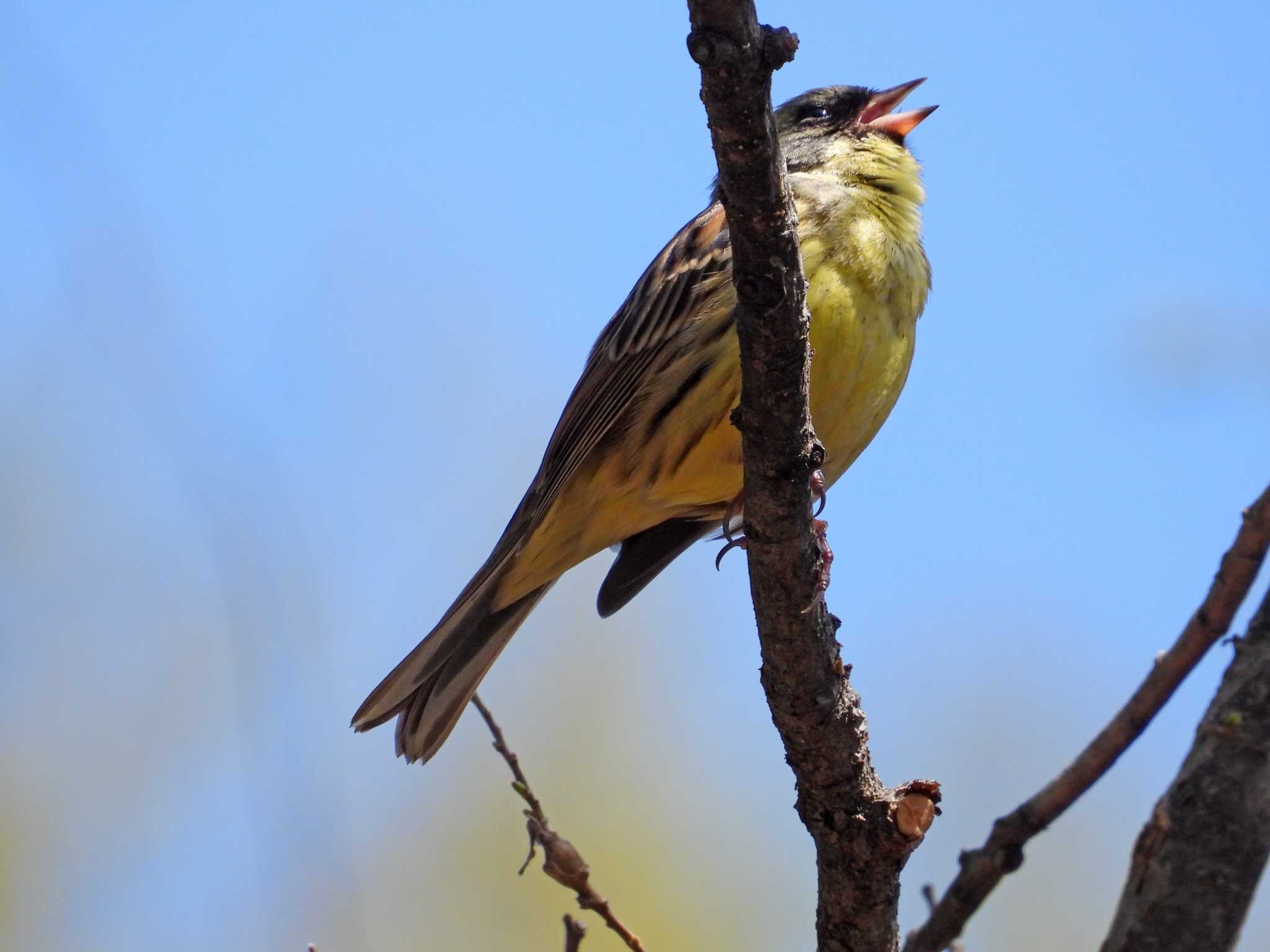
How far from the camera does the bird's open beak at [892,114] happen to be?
262 inches

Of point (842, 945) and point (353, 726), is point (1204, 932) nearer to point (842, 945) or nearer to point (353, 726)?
point (842, 945)

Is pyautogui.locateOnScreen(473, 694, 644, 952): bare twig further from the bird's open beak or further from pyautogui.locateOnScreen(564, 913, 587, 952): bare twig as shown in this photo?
the bird's open beak

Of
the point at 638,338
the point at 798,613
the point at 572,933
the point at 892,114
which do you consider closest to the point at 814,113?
the point at 892,114

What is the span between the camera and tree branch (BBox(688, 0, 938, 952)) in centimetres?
329

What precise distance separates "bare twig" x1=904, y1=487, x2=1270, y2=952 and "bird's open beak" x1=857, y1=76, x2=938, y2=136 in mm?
4025

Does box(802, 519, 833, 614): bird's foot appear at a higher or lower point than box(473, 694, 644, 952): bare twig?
higher

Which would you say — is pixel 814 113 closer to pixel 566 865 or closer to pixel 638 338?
pixel 638 338

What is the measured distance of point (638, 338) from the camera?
5750 millimetres

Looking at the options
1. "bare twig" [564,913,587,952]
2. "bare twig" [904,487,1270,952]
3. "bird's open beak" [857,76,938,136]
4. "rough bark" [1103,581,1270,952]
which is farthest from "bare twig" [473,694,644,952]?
"bird's open beak" [857,76,938,136]

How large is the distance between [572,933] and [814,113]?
15.0ft

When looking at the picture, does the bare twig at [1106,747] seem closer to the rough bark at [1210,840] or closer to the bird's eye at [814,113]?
the rough bark at [1210,840]

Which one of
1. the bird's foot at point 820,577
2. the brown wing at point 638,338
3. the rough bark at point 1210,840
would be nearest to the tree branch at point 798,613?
the bird's foot at point 820,577

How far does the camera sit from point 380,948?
291 inches

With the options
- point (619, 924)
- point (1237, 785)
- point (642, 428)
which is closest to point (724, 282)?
point (642, 428)
